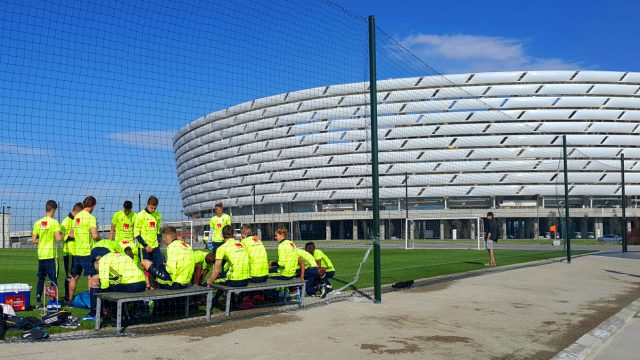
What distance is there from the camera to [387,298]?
1045 centimetres

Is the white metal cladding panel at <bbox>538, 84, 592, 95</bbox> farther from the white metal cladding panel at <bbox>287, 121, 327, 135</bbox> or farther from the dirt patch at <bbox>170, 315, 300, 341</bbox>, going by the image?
the dirt patch at <bbox>170, 315, 300, 341</bbox>

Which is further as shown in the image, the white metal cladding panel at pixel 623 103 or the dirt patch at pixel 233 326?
the white metal cladding panel at pixel 623 103

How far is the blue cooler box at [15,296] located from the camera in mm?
8922

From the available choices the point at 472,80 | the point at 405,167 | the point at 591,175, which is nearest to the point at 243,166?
the point at 405,167

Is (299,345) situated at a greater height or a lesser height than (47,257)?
lesser

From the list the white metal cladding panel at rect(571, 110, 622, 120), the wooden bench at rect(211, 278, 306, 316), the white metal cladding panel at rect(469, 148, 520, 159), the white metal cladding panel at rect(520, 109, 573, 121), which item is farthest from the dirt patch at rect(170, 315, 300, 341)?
the white metal cladding panel at rect(571, 110, 622, 120)

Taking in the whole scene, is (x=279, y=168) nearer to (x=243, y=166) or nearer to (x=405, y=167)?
(x=243, y=166)

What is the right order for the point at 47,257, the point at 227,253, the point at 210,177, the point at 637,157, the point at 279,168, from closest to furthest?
1. the point at 227,253
2. the point at 47,257
3. the point at 637,157
4. the point at 279,168
5. the point at 210,177

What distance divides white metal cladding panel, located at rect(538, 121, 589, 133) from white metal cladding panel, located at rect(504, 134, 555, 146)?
1.22m

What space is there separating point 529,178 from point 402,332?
82112 mm

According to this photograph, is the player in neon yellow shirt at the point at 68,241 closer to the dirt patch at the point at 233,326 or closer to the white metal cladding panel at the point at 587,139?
the dirt patch at the point at 233,326

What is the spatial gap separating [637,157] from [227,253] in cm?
8943

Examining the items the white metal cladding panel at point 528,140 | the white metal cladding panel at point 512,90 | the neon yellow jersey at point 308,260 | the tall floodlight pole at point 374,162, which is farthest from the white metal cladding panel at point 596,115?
→ the neon yellow jersey at point 308,260

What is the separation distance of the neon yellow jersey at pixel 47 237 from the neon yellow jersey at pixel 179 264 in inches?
104
